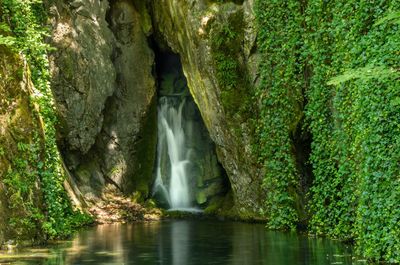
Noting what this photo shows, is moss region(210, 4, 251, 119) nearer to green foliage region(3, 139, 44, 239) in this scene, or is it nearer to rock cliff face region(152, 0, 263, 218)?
rock cliff face region(152, 0, 263, 218)

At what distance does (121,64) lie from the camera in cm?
2306

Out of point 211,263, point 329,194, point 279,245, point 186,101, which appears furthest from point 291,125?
point 186,101

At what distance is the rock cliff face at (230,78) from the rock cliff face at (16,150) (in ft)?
18.9

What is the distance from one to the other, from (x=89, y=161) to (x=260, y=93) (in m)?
7.23

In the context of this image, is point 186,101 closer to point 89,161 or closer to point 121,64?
point 121,64

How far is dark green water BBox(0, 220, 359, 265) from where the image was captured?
1166 centimetres

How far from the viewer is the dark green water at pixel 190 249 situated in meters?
11.7

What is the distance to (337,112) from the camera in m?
14.0

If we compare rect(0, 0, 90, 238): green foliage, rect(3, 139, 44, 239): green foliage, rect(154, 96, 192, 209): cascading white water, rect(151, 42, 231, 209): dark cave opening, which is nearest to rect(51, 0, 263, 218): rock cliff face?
rect(154, 96, 192, 209): cascading white water

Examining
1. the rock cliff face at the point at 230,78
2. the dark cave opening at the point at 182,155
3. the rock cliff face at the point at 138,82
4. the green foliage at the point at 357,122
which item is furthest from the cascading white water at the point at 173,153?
the green foliage at the point at 357,122

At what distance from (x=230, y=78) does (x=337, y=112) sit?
486 centimetres

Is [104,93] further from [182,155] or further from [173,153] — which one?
[182,155]

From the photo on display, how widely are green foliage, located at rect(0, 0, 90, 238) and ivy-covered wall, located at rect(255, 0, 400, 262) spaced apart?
5127 mm

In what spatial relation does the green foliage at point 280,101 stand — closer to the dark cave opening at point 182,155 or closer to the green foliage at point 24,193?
the dark cave opening at point 182,155
